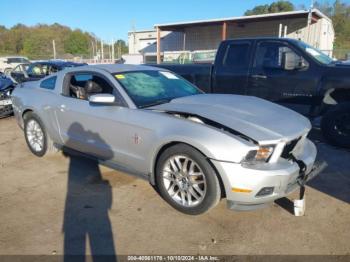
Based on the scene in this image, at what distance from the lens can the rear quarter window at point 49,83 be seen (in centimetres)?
520

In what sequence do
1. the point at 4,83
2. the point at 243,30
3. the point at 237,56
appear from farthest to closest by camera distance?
the point at 243,30
the point at 4,83
the point at 237,56

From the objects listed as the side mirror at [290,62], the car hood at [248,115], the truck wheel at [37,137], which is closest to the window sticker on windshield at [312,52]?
the side mirror at [290,62]

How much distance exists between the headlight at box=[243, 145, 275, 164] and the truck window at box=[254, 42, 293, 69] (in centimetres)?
371

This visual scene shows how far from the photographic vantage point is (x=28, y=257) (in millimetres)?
2936

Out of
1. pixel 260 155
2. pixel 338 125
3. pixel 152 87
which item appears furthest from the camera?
pixel 338 125

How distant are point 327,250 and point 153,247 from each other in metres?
1.55

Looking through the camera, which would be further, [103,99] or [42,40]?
[42,40]

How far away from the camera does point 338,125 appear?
603 cm

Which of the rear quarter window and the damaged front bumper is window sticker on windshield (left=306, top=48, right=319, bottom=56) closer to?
the damaged front bumper

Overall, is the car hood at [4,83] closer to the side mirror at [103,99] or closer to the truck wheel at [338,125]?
the side mirror at [103,99]

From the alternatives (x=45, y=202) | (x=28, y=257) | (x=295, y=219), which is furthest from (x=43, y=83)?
(x=295, y=219)

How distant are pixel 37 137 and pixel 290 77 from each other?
4.62 metres

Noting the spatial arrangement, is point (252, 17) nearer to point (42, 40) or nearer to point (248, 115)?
point (248, 115)

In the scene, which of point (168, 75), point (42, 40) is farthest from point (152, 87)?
point (42, 40)
